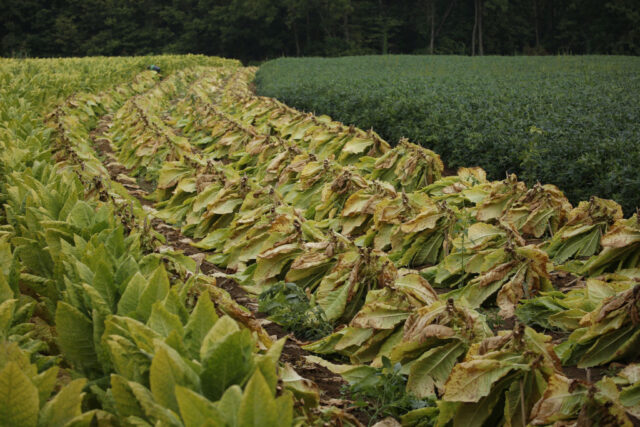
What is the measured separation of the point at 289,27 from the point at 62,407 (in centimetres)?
5378

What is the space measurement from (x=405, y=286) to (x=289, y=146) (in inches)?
179

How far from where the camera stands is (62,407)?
1.61 m

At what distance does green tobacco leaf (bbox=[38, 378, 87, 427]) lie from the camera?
5.25 ft

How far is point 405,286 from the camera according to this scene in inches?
144

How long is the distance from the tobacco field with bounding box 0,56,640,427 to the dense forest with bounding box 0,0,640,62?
48.6 metres

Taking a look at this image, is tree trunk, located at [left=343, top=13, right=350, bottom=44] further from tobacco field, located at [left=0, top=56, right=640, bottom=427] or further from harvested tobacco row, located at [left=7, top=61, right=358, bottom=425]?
harvested tobacco row, located at [left=7, top=61, right=358, bottom=425]

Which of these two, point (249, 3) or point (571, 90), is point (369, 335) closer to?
point (571, 90)

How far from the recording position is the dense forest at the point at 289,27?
52438 mm

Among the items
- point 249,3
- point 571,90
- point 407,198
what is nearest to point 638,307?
point 407,198

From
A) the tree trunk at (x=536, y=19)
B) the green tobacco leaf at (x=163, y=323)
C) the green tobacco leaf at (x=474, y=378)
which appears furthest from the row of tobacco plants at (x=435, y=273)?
the tree trunk at (x=536, y=19)

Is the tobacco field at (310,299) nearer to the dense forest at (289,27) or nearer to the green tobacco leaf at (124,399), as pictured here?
the green tobacco leaf at (124,399)

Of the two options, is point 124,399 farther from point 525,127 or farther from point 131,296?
point 525,127

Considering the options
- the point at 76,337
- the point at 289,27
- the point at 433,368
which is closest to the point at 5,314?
the point at 76,337

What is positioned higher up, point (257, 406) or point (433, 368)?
point (257, 406)
